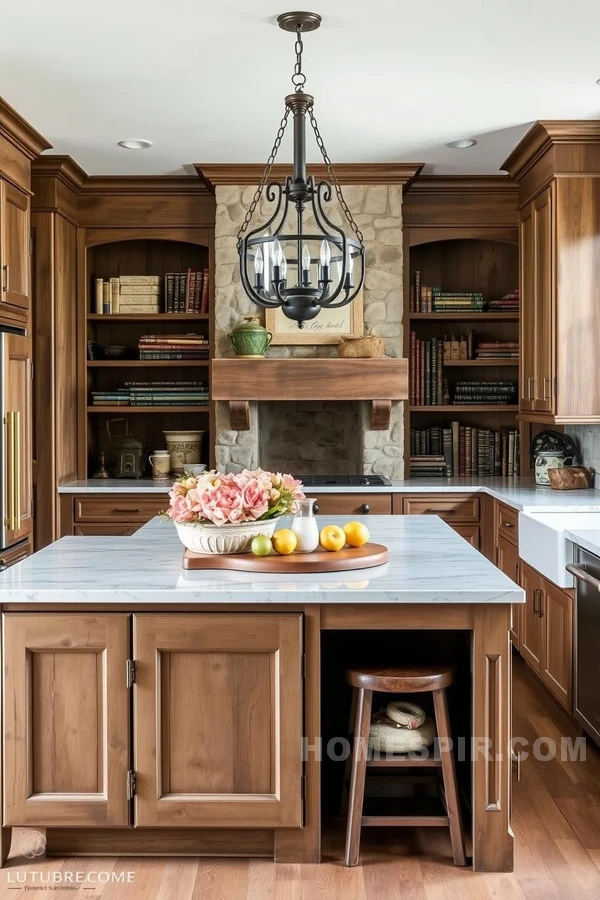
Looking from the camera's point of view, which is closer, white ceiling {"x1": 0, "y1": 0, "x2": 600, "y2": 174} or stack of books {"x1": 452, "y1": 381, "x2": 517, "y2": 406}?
white ceiling {"x1": 0, "y1": 0, "x2": 600, "y2": 174}

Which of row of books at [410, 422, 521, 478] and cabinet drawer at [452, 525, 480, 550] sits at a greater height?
row of books at [410, 422, 521, 478]

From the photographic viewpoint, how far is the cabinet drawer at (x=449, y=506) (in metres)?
5.21

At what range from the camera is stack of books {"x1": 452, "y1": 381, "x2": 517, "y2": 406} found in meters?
5.83

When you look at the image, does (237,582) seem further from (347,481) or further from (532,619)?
(347,481)

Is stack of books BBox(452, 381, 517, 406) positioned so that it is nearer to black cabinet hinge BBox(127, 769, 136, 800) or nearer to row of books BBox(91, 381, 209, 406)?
row of books BBox(91, 381, 209, 406)

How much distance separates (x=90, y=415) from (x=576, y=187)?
3.29 meters

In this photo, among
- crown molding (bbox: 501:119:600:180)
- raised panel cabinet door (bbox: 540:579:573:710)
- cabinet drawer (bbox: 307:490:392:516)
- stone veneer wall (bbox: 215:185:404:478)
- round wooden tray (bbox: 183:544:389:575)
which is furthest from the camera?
stone veneer wall (bbox: 215:185:404:478)

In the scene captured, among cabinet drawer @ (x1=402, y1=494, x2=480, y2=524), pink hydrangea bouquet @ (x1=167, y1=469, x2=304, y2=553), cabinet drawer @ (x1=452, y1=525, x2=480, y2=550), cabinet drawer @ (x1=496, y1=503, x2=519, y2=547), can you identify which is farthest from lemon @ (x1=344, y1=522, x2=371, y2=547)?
cabinet drawer @ (x1=452, y1=525, x2=480, y2=550)

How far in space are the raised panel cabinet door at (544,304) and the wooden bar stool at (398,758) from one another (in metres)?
2.53

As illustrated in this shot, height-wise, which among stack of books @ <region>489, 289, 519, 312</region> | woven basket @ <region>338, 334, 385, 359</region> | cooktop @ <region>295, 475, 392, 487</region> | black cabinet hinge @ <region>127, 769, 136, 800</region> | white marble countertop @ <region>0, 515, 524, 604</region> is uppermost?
stack of books @ <region>489, 289, 519, 312</region>

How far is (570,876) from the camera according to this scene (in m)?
2.55

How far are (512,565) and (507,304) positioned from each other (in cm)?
191

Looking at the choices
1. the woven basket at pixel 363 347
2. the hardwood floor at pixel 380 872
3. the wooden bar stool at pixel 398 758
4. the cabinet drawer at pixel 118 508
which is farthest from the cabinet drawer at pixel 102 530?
the wooden bar stool at pixel 398 758

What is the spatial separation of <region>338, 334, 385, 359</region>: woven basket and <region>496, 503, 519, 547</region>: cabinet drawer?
1.16 metres
